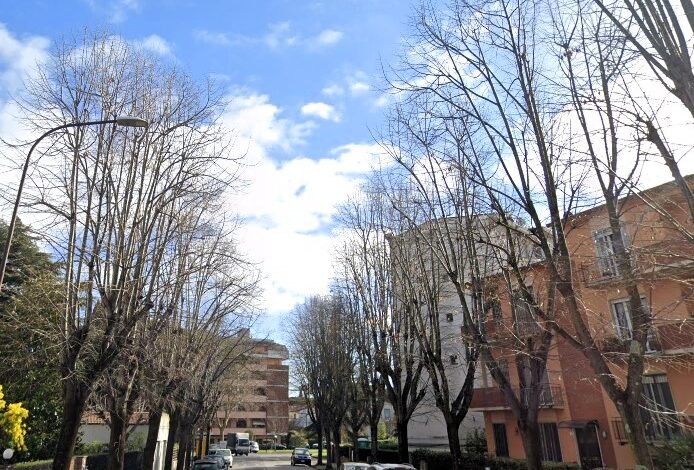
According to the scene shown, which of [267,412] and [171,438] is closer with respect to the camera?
[171,438]

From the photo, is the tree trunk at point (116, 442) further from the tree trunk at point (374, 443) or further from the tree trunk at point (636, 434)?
the tree trunk at point (636, 434)

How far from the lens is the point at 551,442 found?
24.4m

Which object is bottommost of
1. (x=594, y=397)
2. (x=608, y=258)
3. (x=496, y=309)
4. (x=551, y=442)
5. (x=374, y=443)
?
(x=551, y=442)

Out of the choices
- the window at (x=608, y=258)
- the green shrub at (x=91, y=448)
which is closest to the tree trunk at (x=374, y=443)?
the green shrub at (x=91, y=448)

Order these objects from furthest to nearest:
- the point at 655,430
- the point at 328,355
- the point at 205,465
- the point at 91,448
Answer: the point at 328,355 < the point at 91,448 < the point at 205,465 < the point at 655,430

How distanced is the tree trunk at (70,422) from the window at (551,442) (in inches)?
807

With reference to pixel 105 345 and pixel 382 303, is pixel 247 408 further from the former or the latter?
pixel 105 345

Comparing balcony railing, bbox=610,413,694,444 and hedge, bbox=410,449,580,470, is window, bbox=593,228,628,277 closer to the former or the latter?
balcony railing, bbox=610,413,694,444

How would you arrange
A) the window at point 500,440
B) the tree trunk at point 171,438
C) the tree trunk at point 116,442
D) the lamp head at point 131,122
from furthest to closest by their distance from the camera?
the window at point 500,440 < the tree trunk at point 171,438 < the tree trunk at point 116,442 < the lamp head at point 131,122

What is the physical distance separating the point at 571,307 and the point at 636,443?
2477 millimetres

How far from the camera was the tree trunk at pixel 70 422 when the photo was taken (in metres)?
11.8

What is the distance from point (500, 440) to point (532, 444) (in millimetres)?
16287

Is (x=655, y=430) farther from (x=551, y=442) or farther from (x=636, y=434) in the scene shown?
(x=636, y=434)

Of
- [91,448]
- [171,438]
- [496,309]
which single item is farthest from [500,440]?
[91,448]
